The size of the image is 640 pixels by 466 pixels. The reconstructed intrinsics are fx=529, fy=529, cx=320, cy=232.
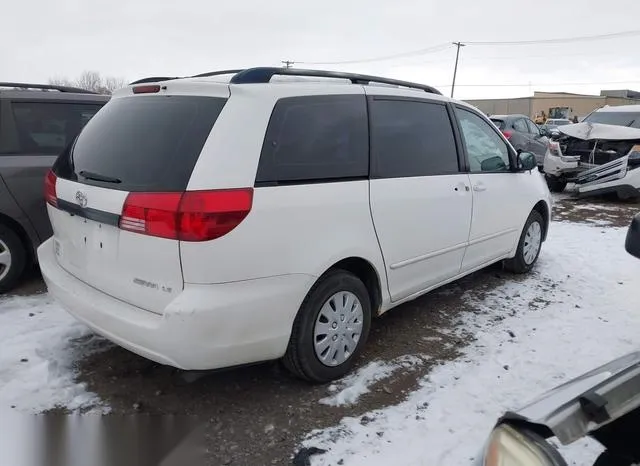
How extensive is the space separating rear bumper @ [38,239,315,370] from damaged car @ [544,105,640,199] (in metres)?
8.83

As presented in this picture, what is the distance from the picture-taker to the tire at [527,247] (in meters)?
5.27

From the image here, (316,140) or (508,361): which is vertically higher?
(316,140)

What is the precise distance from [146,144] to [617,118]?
11.2 m

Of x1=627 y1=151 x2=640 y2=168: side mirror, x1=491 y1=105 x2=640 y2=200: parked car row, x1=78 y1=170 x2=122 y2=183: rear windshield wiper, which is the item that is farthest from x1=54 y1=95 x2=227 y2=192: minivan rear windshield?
x1=627 y1=151 x2=640 y2=168: side mirror

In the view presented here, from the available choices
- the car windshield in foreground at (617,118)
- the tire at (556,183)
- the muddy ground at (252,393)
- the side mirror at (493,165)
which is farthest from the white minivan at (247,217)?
the car windshield in foreground at (617,118)

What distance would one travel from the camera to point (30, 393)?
3068 mm

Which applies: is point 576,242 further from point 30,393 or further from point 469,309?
point 30,393

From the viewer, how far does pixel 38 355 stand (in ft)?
11.4

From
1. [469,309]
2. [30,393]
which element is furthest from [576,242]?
[30,393]

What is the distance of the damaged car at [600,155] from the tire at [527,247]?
5.20 meters

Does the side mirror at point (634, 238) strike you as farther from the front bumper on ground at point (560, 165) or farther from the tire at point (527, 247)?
the front bumper on ground at point (560, 165)

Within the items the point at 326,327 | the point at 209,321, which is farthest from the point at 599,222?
the point at 209,321

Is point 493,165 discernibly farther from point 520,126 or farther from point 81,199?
point 520,126

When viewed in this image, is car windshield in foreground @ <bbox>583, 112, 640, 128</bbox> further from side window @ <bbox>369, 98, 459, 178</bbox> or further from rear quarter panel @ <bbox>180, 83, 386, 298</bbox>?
rear quarter panel @ <bbox>180, 83, 386, 298</bbox>
